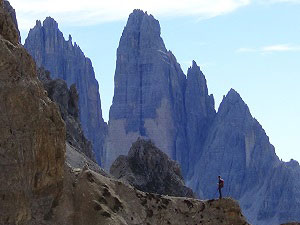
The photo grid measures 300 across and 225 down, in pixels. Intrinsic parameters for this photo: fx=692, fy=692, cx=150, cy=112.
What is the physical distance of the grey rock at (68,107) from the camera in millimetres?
116750

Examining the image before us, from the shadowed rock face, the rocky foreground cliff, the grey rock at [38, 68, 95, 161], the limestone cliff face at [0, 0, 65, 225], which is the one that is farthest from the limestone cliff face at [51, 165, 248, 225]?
the grey rock at [38, 68, 95, 161]

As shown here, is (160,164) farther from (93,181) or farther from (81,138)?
(93,181)

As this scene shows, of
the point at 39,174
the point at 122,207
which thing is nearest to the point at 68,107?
the point at 122,207

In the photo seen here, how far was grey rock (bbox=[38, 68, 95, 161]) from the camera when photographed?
117m

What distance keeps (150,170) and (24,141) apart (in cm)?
7243

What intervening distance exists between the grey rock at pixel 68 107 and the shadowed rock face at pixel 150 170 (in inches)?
304

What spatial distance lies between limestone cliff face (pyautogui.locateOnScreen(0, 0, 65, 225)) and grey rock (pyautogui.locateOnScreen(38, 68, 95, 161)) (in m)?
65.3

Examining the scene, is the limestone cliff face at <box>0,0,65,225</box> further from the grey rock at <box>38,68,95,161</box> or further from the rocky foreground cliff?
the grey rock at <box>38,68,95,161</box>

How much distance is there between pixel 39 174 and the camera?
42.8m

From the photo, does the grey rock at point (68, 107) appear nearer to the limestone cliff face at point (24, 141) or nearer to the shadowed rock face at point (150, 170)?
the shadowed rock face at point (150, 170)

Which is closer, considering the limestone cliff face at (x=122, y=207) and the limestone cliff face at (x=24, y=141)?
the limestone cliff face at (x=24, y=141)

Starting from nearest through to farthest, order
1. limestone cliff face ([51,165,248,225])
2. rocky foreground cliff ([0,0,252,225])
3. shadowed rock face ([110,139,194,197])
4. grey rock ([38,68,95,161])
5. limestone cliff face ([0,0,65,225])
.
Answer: limestone cliff face ([0,0,65,225])
rocky foreground cliff ([0,0,252,225])
limestone cliff face ([51,165,248,225])
shadowed rock face ([110,139,194,197])
grey rock ([38,68,95,161])

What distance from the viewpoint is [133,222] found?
165ft

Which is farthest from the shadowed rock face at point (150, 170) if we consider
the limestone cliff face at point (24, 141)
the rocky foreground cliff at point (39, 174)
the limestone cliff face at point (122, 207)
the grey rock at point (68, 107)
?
the limestone cliff face at point (24, 141)
